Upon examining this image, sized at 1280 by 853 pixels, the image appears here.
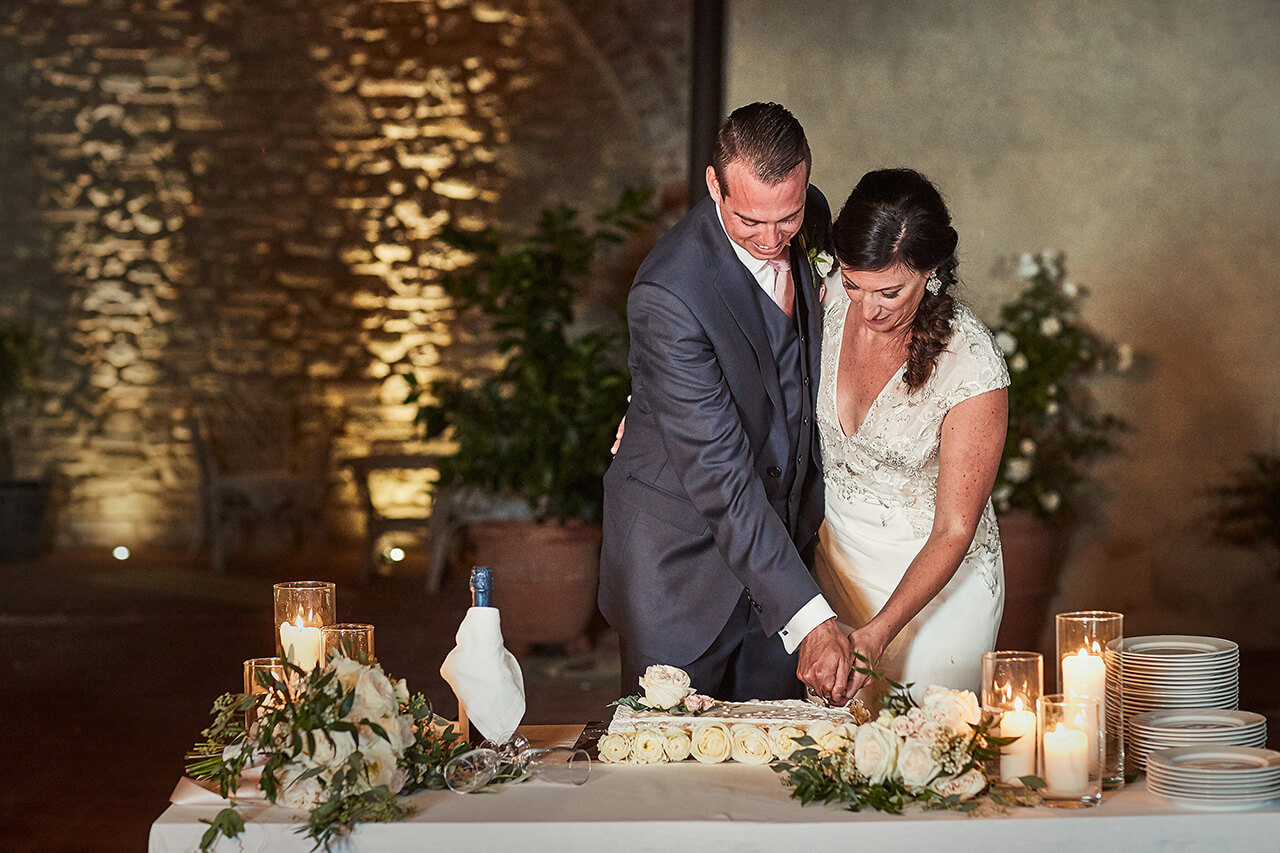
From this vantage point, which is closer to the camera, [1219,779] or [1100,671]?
[1219,779]

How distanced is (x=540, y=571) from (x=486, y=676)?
10.8ft

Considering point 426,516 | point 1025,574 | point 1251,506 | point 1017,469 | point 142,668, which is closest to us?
point 1017,469

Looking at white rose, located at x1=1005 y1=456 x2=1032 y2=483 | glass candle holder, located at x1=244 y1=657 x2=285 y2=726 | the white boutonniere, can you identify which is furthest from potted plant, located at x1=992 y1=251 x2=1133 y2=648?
glass candle holder, located at x1=244 y1=657 x2=285 y2=726

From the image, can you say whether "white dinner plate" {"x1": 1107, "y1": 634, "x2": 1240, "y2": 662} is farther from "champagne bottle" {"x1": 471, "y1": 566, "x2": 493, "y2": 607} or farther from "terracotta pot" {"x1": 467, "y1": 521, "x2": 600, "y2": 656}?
"terracotta pot" {"x1": 467, "y1": 521, "x2": 600, "y2": 656}

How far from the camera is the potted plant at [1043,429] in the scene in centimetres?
470

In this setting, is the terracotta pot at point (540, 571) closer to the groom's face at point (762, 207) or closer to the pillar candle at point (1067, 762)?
the groom's face at point (762, 207)

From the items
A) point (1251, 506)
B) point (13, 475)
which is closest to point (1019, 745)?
point (1251, 506)

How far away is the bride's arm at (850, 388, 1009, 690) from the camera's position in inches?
86.5

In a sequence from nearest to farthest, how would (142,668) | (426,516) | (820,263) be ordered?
(820,263)
(142,668)
(426,516)

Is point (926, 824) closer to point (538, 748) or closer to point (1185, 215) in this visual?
point (538, 748)

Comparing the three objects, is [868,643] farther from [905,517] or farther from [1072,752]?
[1072,752]

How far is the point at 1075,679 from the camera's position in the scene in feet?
5.84

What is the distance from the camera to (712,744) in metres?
1.87

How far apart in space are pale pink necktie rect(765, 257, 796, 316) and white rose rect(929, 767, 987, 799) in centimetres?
100
